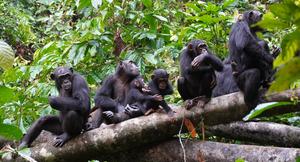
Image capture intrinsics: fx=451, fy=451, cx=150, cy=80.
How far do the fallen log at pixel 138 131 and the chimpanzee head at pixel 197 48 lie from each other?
79 cm

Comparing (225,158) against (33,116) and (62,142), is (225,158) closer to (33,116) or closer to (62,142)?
(62,142)

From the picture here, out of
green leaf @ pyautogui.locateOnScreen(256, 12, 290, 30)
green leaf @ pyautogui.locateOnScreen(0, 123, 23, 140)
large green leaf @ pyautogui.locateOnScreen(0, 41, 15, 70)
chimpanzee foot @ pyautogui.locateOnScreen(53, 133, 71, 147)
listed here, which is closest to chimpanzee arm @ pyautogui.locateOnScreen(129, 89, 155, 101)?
chimpanzee foot @ pyautogui.locateOnScreen(53, 133, 71, 147)

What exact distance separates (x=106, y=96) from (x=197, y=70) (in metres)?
1.50

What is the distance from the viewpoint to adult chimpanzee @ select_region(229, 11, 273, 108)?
16.4 ft

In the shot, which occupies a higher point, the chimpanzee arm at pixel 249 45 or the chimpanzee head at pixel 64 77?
the chimpanzee arm at pixel 249 45

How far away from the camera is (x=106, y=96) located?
6.31 m

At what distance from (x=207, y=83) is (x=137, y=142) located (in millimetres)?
1116

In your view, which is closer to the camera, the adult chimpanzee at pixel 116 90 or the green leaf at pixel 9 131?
the green leaf at pixel 9 131

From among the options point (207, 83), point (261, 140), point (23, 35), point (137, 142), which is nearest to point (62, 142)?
point (137, 142)

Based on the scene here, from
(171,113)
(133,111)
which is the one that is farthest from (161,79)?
(171,113)

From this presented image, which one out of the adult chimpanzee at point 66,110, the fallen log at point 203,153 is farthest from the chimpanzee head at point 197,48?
the adult chimpanzee at point 66,110

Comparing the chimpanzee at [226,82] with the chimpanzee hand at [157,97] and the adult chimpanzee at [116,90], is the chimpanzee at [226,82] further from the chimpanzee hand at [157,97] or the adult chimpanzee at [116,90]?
the adult chimpanzee at [116,90]

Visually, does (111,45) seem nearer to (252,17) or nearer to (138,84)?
(138,84)

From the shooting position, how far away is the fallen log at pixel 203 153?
4.42 m
